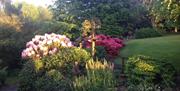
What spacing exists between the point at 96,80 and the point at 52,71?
6.10ft

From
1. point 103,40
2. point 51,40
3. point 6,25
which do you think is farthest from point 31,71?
point 103,40

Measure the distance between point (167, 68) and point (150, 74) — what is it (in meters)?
1.10

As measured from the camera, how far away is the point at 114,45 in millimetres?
20312

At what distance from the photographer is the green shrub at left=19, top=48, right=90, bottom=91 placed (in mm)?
11953

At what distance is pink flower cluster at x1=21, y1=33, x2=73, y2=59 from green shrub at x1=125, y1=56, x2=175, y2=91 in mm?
3141

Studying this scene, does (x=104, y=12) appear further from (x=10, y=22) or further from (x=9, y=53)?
(x=9, y=53)

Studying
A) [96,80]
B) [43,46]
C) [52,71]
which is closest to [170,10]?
[96,80]

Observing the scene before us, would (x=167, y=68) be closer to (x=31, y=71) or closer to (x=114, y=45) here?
(x=31, y=71)

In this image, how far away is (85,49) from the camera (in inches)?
706

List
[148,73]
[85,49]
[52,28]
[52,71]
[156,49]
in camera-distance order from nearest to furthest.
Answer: [52,71], [148,73], [85,49], [52,28], [156,49]

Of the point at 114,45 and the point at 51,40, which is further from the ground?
the point at 51,40

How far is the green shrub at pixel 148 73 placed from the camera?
43.0 ft

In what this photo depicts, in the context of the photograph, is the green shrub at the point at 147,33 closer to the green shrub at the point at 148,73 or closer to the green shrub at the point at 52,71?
the green shrub at the point at 52,71

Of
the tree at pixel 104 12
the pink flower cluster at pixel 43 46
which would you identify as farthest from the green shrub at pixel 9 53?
the tree at pixel 104 12
